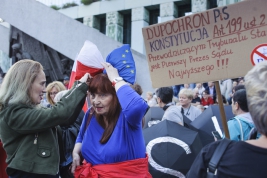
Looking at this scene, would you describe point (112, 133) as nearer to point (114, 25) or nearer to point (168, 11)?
point (168, 11)

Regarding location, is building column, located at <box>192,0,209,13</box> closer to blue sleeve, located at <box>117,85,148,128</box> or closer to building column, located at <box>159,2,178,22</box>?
A: building column, located at <box>159,2,178,22</box>

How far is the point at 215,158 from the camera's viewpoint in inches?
58.9

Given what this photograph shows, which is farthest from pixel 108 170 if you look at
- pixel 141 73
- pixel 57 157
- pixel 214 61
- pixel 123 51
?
pixel 141 73

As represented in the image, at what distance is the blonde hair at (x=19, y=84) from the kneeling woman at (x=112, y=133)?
16.9 inches

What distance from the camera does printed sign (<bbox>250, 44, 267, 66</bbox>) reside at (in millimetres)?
2596

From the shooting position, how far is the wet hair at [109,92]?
2.29 m

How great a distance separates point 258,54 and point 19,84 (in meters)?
1.81

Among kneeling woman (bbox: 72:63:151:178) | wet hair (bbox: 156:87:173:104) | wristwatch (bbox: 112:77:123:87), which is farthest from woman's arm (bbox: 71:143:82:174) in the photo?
wet hair (bbox: 156:87:173:104)

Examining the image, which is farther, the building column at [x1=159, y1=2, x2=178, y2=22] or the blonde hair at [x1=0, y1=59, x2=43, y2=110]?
the building column at [x1=159, y1=2, x2=178, y2=22]

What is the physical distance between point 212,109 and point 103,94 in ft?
7.40

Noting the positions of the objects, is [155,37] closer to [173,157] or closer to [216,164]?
[173,157]

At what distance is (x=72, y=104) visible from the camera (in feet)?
7.40

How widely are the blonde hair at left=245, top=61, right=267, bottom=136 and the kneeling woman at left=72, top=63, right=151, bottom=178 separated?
818 millimetres

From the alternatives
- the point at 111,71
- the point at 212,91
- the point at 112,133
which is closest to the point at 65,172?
the point at 112,133
